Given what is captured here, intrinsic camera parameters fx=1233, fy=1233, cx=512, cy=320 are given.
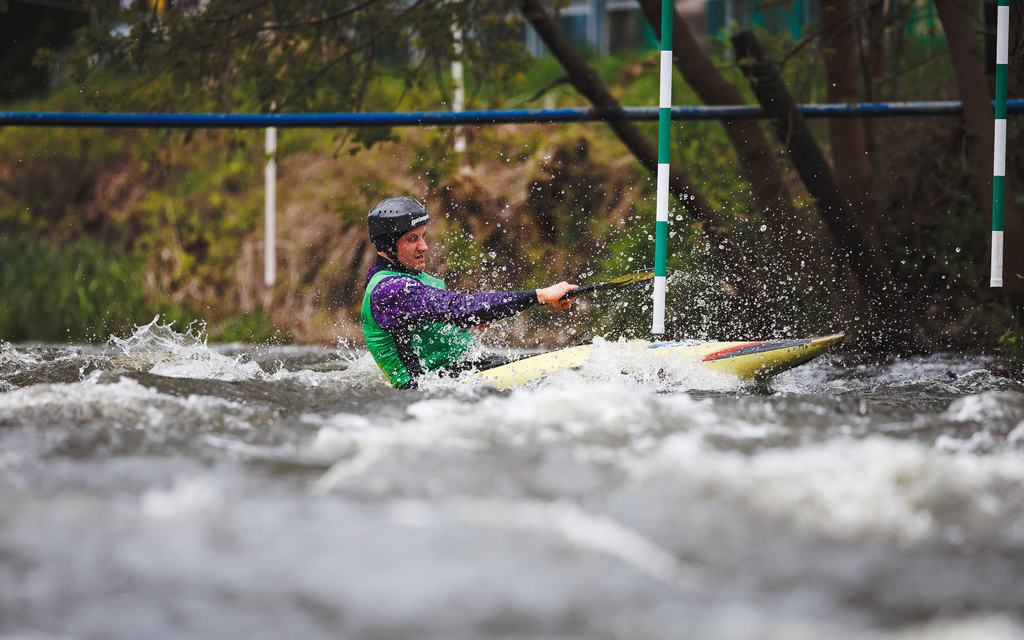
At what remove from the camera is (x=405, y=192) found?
37.8 feet

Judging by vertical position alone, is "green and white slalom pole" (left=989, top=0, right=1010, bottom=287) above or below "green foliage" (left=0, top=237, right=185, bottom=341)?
above

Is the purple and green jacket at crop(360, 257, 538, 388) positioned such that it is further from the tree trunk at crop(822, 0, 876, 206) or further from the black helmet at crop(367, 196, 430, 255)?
the tree trunk at crop(822, 0, 876, 206)

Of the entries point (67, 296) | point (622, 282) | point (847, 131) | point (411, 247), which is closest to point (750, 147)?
point (847, 131)

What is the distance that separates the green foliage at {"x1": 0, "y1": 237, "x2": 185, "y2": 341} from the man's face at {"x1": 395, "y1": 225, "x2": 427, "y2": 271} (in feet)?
16.2

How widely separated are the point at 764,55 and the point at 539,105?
6310 millimetres

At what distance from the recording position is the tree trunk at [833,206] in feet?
22.9

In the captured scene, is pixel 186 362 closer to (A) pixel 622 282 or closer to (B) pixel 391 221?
(B) pixel 391 221

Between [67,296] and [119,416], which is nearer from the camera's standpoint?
[119,416]

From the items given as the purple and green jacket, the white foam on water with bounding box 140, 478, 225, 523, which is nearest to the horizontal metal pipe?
the purple and green jacket

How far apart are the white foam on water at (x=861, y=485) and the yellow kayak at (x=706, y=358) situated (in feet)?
5.48

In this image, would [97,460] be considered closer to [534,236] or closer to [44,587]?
[44,587]

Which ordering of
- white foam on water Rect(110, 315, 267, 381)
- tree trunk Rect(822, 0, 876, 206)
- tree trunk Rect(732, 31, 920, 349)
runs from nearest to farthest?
1. white foam on water Rect(110, 315, 267, 381)
2. tree trunk Rect(732, 31, 920, 349)
3. tree trunk Rect(822, 0, 876, 206)

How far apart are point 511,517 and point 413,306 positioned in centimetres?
240

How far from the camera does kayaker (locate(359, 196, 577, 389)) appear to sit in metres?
5.31
